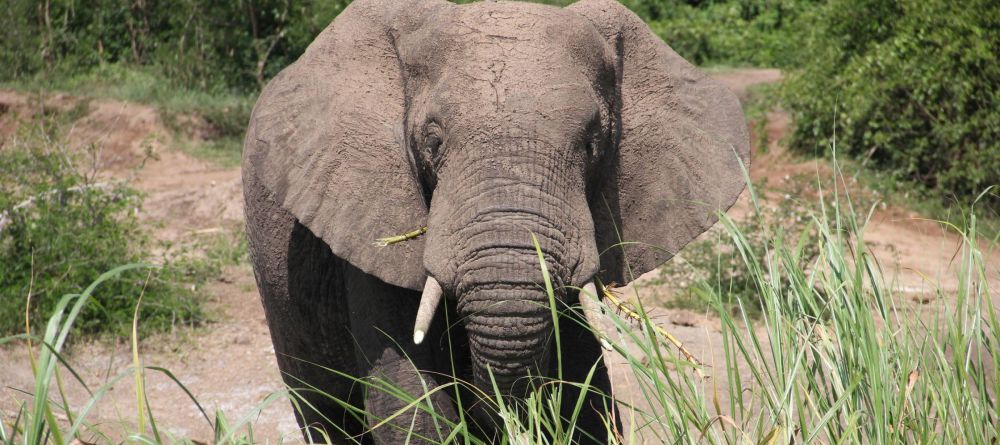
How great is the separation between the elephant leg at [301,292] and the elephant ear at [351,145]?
0.35m

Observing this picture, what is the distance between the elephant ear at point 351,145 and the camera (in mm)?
3293

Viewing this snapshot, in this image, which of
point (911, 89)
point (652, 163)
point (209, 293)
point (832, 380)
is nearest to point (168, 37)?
point (209, 293)

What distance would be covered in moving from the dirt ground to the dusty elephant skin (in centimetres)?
39

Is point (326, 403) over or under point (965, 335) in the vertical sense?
under

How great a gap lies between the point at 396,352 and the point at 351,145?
55cm

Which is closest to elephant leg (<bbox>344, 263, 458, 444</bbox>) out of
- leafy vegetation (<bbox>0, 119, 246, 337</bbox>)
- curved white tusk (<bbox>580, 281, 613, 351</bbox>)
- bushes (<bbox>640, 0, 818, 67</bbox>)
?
curved white tusk (<bbox>580, 281, 613, 351</bbox>)

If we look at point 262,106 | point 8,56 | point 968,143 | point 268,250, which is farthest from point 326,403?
point 8,56

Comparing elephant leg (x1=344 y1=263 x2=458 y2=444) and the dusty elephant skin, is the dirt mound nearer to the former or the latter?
the dusty elephant skin

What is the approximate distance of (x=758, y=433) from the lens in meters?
2.61

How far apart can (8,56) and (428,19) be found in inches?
403

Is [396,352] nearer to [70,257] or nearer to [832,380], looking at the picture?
[832,380]

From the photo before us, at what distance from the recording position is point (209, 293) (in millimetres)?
7453

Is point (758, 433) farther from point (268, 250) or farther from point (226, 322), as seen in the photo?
point (226, 322)

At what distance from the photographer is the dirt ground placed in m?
5.86
